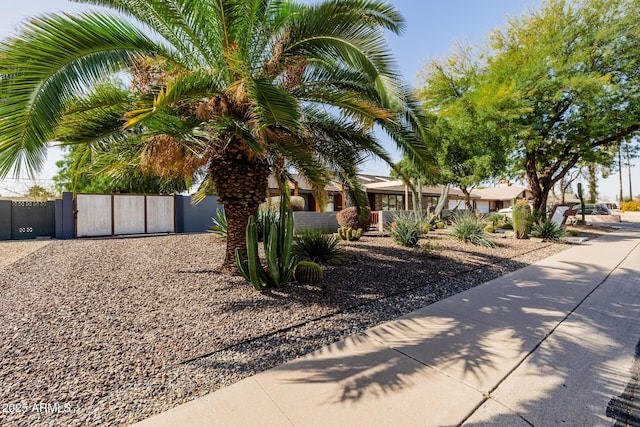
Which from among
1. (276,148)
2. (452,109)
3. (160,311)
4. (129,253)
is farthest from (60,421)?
(452,109)

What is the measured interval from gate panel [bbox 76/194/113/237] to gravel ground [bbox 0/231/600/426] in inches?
189

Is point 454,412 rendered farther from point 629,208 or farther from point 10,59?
point 629,208

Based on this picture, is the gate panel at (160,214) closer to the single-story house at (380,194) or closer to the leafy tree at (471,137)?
the single-story house at (380,194)

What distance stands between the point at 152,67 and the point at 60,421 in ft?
16.0

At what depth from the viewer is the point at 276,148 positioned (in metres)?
5.79

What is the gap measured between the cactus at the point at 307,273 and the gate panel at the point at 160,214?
34.4 ft

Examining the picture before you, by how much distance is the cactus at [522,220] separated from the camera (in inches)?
521

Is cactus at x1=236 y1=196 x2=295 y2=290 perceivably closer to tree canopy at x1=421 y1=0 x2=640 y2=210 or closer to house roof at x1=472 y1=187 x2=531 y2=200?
tree canopy at x1=421 y1=0 x2=640 y2=210

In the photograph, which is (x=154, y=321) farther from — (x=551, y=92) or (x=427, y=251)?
(x=551, y=92)

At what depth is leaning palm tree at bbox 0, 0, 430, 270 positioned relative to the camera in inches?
131

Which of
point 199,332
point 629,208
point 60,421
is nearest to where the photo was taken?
point 60,421

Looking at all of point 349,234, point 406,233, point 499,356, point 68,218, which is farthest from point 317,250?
point 68,218

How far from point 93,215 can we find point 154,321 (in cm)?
1070

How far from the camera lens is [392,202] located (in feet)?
90.5
